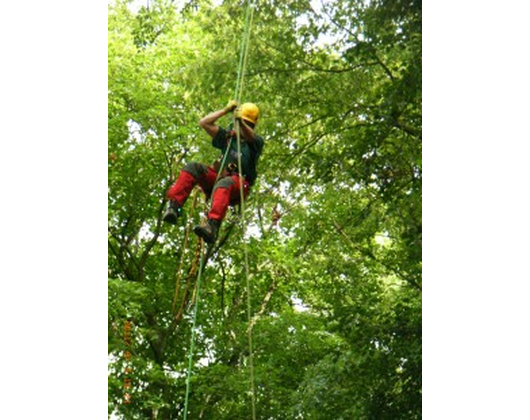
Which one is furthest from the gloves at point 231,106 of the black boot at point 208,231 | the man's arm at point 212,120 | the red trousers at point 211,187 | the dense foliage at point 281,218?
the dense foliage at point 281,218

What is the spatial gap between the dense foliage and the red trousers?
1.69 metres

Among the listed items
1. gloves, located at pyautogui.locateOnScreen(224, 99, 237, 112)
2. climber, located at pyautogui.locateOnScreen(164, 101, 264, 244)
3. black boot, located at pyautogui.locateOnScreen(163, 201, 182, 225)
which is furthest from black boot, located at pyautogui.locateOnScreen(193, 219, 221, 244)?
gloves, located at pyautogui.locateOnScreen(224, 99, 237, 112)

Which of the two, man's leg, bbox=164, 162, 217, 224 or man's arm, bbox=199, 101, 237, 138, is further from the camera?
man's leg, bbox=164, 162, 217, 224

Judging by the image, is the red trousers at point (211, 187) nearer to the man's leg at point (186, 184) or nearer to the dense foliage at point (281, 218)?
the man's leg at point (186, 184)

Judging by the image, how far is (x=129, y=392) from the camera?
11906mm

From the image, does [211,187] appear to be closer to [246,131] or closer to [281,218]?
[246,131]

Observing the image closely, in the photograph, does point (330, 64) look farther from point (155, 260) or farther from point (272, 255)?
point (155, 260)

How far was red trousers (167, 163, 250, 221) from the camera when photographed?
564cm

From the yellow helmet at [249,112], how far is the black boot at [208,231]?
0.65 meters

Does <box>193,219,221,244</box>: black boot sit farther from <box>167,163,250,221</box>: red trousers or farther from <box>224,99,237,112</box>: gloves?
<box>224,99,237,112</box>: gloves
